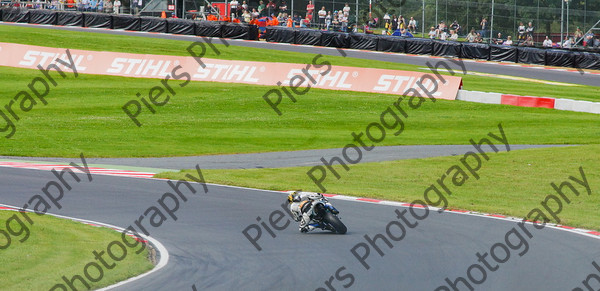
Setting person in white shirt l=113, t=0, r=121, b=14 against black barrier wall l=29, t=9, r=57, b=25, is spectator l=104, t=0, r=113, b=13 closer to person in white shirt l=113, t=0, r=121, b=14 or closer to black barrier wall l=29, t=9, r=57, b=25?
person in white shirt l=113, t=0, r=121, b=14

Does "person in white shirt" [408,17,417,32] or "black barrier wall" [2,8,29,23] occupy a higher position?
"person in white shirt" [408,17,417,32]

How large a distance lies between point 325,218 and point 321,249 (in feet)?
4.22

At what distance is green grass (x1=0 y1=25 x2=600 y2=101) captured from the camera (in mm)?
37625

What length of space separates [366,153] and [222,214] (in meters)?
9.46

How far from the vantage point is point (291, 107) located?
3212 centimetres

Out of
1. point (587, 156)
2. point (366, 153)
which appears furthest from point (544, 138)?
point (366, 153)

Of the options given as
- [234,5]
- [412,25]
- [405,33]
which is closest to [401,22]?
[412,25]

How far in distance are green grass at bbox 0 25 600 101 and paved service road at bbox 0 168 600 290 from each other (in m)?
23.6

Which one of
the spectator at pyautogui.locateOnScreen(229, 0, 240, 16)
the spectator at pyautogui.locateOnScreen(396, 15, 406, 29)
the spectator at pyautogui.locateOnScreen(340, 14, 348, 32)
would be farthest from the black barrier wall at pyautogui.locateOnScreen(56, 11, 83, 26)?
the spectator at pyautogui.locateOnScreen(396, 15, 406, 29)

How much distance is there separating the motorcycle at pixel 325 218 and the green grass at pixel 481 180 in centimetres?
406

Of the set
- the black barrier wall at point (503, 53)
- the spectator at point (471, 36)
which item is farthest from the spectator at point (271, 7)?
the black barrier wall at point (503, 53)

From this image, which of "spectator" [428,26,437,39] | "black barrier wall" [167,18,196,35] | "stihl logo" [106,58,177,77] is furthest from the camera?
"black barrier wall" [167,18,196,35]

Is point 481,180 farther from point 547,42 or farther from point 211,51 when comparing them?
point 547,42

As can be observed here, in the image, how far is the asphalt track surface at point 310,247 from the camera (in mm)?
9742
